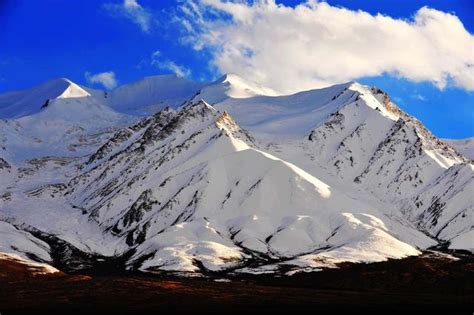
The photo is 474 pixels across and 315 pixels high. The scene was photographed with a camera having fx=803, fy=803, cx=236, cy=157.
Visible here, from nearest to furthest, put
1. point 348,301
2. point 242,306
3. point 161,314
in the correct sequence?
point 161,314 → point 242,306 → point 348,301

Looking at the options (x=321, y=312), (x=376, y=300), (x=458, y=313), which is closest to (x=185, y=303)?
(x=321, y=312)

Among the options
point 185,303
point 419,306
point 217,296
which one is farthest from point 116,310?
point 419,306

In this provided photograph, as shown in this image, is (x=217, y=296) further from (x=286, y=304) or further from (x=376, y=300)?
(x=376, y=300)

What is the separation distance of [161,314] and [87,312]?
15.8m

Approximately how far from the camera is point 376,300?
637 feet

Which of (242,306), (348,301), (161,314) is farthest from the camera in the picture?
(348,301)

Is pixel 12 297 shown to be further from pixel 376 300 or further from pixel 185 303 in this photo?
pixel 376 300

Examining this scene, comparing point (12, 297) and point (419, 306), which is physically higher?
point (419, 306)

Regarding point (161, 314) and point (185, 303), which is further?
point (185, 303)

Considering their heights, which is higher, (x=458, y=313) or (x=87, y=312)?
(x=458, y=313)

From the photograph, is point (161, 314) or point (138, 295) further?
point (138, 295)

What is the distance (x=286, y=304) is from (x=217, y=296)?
22594mm

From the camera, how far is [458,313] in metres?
164

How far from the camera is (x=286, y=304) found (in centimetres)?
18075
